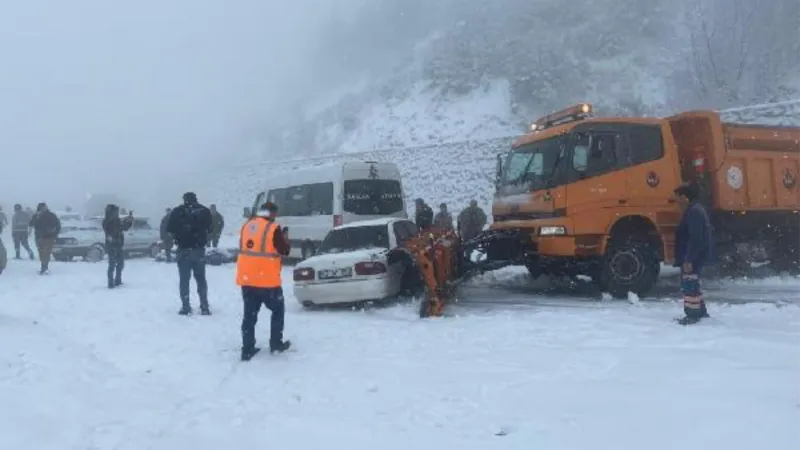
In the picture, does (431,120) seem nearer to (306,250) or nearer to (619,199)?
(306,250)

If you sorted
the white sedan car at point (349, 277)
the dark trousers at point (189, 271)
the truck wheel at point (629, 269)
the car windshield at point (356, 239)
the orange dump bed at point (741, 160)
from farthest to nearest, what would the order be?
the car windshield at point (356, 239) → the orange dump bed at point (741, 160) → the truck wheel at point (629, 269) → the white sedan car at point (349, 277) → the dark trousers at point (189, 271)

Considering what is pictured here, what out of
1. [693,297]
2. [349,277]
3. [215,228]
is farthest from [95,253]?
[693,297]

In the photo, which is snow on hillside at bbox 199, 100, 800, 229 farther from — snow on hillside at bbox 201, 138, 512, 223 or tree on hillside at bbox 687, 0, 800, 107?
tree on hillside at bbox 687, 0, 800, 107

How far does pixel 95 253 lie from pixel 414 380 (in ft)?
59.6

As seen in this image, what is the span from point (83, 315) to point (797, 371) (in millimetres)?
8831

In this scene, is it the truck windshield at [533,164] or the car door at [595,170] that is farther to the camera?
the truck windshield at [533,164]

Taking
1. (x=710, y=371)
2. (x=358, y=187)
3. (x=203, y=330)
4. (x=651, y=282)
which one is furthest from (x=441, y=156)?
(x=710, y=371)

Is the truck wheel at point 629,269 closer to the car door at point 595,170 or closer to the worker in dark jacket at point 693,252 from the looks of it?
the car door at point 595,170

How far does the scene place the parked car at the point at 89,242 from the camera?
20703mm

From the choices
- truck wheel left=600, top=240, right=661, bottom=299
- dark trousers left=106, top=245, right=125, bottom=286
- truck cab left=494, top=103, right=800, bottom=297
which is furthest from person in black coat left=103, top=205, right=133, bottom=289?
truck wheel left=600, top=240, right=661, bottom=299

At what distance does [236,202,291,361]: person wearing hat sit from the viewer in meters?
6.89

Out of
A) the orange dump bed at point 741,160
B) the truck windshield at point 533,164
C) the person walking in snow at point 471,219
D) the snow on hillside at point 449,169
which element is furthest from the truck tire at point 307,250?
the snow on hillside at point 449,169

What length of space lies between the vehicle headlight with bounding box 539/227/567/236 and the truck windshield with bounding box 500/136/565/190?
71cm

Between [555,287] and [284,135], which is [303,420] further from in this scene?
[284,135]
